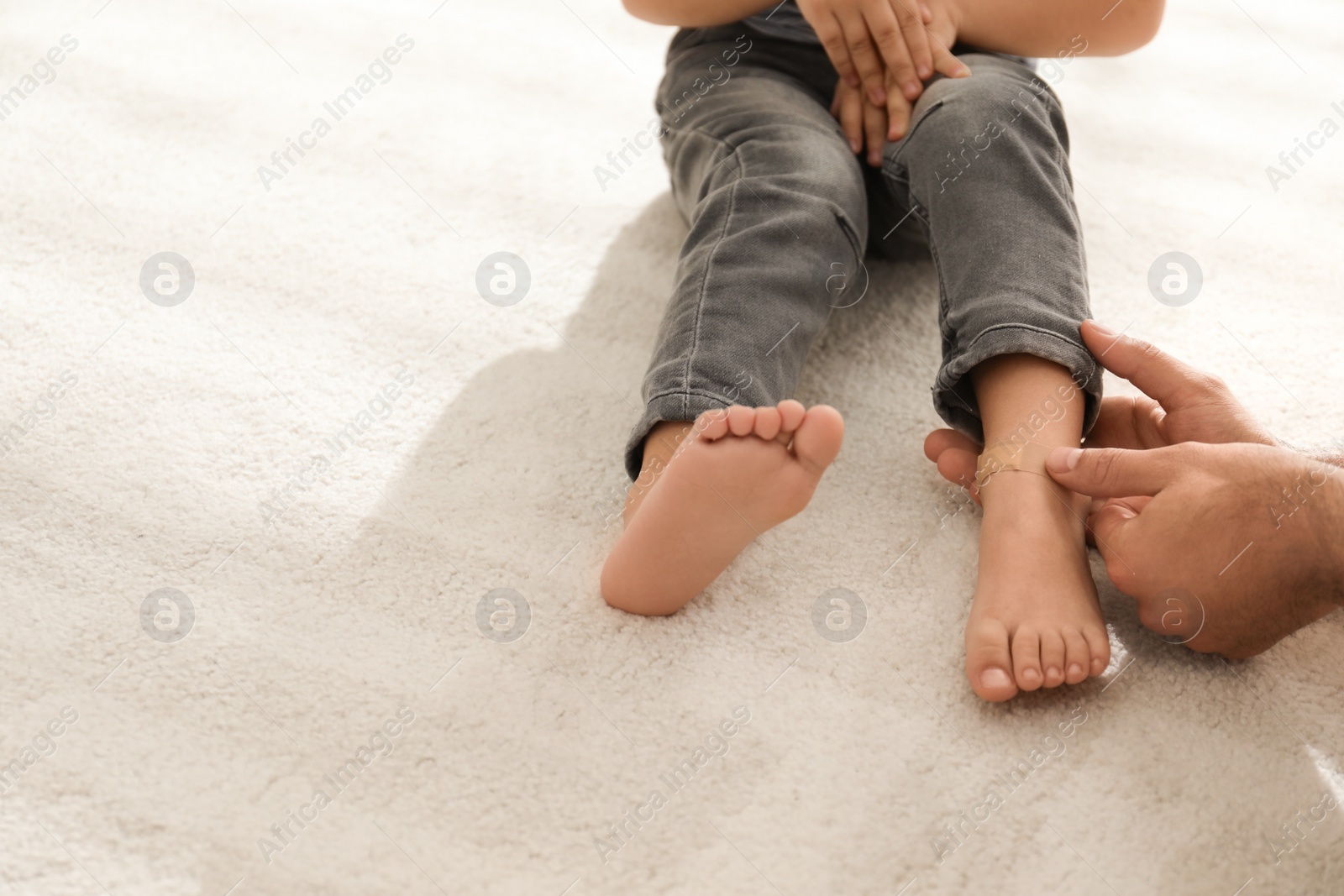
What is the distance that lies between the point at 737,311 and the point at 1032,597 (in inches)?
11.0

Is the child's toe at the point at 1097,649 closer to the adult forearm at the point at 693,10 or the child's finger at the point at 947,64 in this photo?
the child's finger at the point at 947,64


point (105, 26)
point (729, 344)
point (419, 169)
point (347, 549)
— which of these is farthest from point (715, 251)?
point (105, 26)

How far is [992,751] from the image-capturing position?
60cm

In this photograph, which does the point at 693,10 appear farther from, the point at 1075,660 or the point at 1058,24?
the point at 1075,660

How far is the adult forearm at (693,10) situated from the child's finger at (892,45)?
0.12 meters

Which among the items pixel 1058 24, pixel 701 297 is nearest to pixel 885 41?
pixel 1058 24

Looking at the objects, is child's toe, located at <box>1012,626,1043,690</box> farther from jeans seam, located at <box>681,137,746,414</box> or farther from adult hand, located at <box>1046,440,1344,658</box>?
jeans seam, located at <box>681,137,746,414</box>

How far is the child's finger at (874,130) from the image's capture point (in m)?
0.86

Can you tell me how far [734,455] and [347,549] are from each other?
303 mm

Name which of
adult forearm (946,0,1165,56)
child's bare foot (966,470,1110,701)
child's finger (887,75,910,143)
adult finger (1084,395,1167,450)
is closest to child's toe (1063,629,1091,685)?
child's bare foot (966,470,1110,701)

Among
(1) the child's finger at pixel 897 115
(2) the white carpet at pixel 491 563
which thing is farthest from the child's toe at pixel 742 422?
(1) the child's finger at pixel 897 115

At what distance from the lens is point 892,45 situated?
83cm

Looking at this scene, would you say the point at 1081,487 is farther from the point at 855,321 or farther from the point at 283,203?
the point at 283,203

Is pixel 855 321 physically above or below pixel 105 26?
below
